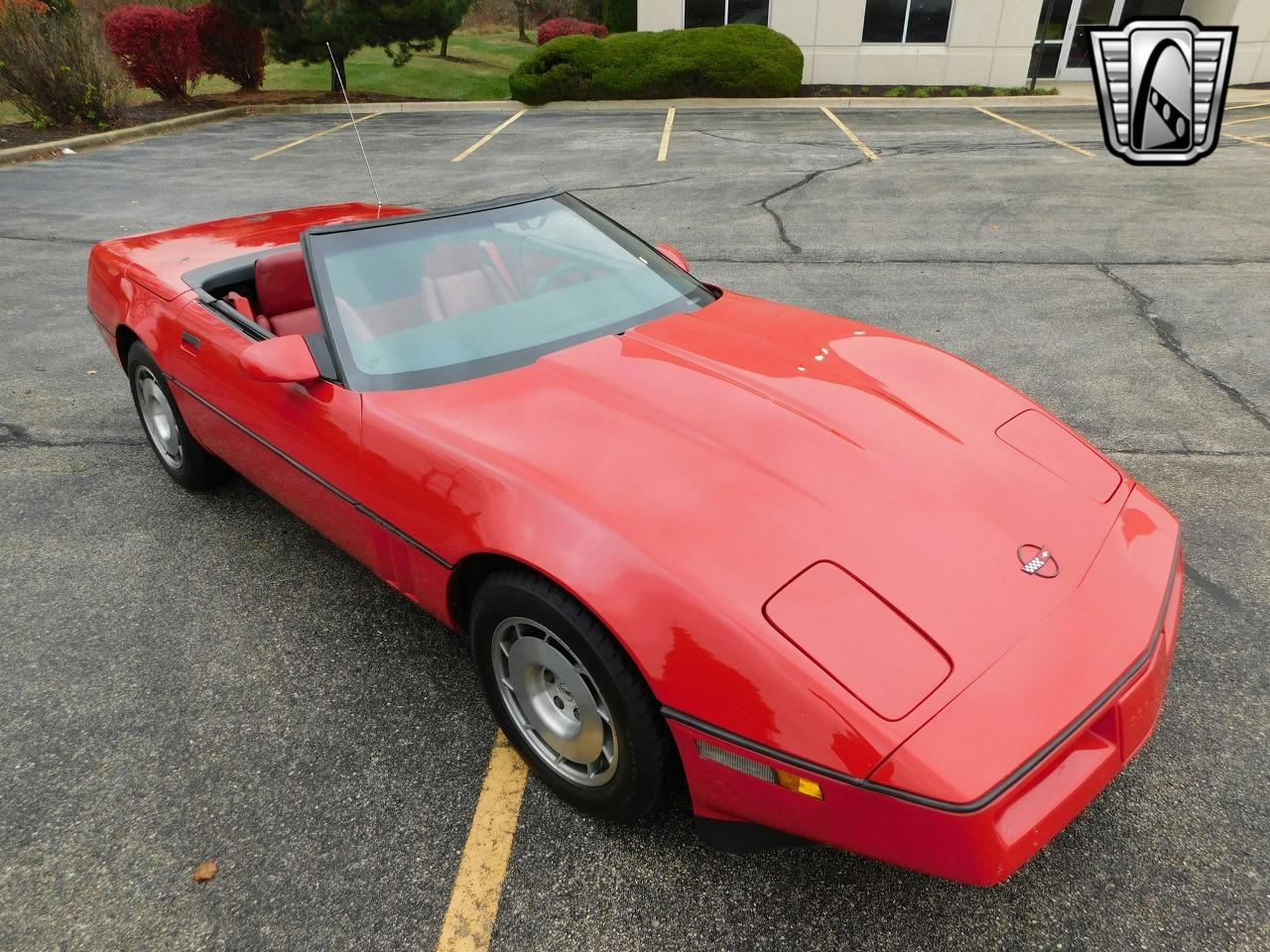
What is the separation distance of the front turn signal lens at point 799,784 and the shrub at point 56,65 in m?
17.3

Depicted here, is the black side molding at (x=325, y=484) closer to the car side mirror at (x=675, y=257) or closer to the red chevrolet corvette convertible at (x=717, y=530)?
the red chevrolet corvette convertible at (x=717, y=530)

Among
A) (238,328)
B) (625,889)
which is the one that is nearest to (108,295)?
(238,328)

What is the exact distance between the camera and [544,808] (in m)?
2.06

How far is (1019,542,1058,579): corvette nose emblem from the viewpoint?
1.72 m

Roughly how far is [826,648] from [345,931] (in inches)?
50.6

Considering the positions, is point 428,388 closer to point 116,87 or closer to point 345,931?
point 345,931

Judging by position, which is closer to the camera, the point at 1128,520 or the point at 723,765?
the point at 723,765

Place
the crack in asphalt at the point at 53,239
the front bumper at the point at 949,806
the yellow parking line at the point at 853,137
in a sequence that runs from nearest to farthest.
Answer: the front bumper at the point at 949,806
the crack in asphalt at the point at 53,239
the yellow parking line at the point at 853,137

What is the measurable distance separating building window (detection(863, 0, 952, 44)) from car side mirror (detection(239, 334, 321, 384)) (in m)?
19.5

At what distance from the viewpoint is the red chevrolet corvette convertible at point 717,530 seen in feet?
4.83

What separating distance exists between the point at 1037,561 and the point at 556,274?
6.00ft

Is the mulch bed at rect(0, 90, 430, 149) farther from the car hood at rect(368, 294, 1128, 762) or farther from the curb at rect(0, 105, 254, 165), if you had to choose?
the car hood at rect(368, 294, 1128, 762)

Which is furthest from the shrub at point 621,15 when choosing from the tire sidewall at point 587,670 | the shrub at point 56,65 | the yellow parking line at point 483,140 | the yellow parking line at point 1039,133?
the tire sidewall at point 587,670

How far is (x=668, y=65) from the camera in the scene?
17.0 m
